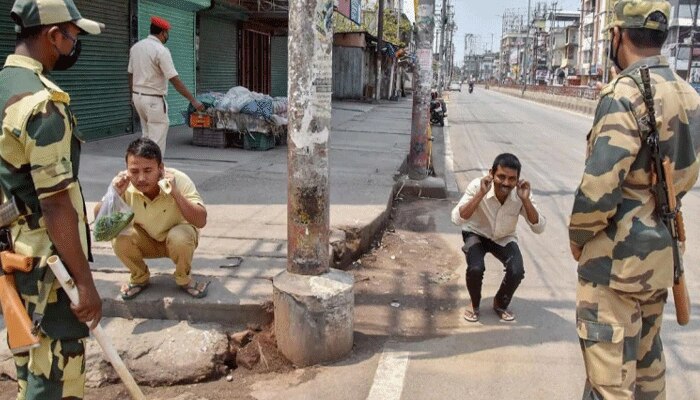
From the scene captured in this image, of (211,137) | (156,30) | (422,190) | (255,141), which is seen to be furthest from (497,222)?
(211,137)

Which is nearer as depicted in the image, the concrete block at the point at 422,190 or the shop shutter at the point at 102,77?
the concrete block at the point at 422,190

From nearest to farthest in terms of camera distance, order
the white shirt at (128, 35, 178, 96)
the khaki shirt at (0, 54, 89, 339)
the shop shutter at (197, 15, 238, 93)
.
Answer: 1. the khaki shirt at (0, 54, 89, 339)
2. the white shirt at (128, 35, 178, 96)
3. the shop shutter at (197, 15, 238, 93)

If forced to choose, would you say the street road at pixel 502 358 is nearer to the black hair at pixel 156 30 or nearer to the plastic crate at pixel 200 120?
the black hair at pixel 156 30

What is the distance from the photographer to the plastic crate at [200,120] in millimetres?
10844

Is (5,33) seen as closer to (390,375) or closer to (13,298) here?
(390,375)

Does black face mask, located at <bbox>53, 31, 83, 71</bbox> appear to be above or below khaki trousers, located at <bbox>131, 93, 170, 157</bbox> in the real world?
above

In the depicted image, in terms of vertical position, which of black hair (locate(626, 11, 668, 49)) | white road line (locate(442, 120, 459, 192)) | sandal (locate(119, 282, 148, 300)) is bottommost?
white road line (locate(442, 120, 459, 192))

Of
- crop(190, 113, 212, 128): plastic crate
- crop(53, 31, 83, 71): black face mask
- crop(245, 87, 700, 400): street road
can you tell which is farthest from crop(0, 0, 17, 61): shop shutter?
crop(53, 31, 83, 71): black face mask

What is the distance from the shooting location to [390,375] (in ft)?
12.3

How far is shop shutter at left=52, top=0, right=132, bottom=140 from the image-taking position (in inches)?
406

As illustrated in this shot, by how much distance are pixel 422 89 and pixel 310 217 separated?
599cm

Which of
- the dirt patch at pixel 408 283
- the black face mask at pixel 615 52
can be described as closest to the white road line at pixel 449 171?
the dirt patch at pixel 408 283

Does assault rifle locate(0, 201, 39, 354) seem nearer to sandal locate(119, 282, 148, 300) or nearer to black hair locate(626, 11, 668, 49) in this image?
sandal locate(119, 282, 148, 300)

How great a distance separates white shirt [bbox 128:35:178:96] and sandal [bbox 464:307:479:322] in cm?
424
